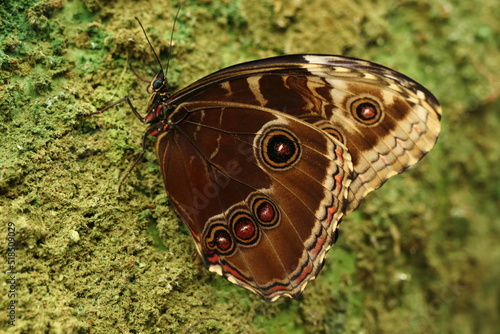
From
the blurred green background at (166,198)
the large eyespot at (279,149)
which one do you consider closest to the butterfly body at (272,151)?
the large eyespot at (279,149)

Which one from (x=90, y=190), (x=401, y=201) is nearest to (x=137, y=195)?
(x=90, y=190)

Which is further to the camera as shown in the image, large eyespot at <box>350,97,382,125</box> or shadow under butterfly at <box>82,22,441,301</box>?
large eyespot at <box>350,97,382,125</box>

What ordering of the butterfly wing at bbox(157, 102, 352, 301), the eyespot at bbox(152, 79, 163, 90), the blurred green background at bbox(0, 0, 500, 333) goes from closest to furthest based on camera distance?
the blurred green background at bbox(0, 0, 500, 333)
the butterfly wing at bbox(157, 102, 352, 301)
the eyespot at bbox(152, 79, 163, 90)

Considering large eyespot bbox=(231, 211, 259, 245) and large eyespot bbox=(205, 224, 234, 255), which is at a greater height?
large eyespot bbox=(231, 211, 259, 245)

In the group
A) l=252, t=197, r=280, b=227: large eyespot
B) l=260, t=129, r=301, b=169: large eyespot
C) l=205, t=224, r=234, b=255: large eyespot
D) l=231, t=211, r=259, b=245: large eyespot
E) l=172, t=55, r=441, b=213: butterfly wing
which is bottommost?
l=205, t=224, r=234, b=255: large eyespot

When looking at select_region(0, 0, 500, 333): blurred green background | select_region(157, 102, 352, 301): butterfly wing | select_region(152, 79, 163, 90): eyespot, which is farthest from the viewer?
select_region(152, 79, 163, 90): eyespot

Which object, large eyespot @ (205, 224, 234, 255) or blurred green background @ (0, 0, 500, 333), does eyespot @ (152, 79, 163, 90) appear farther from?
large eyespot @ (205, 224, 234, 255)

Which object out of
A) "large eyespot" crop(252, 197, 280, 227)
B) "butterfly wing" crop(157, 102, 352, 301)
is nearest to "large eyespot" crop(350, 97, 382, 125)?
"butterfly wing" crop(157, 102, 352, 301)

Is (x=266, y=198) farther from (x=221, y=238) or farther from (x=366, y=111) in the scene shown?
(x=366, y=111)
